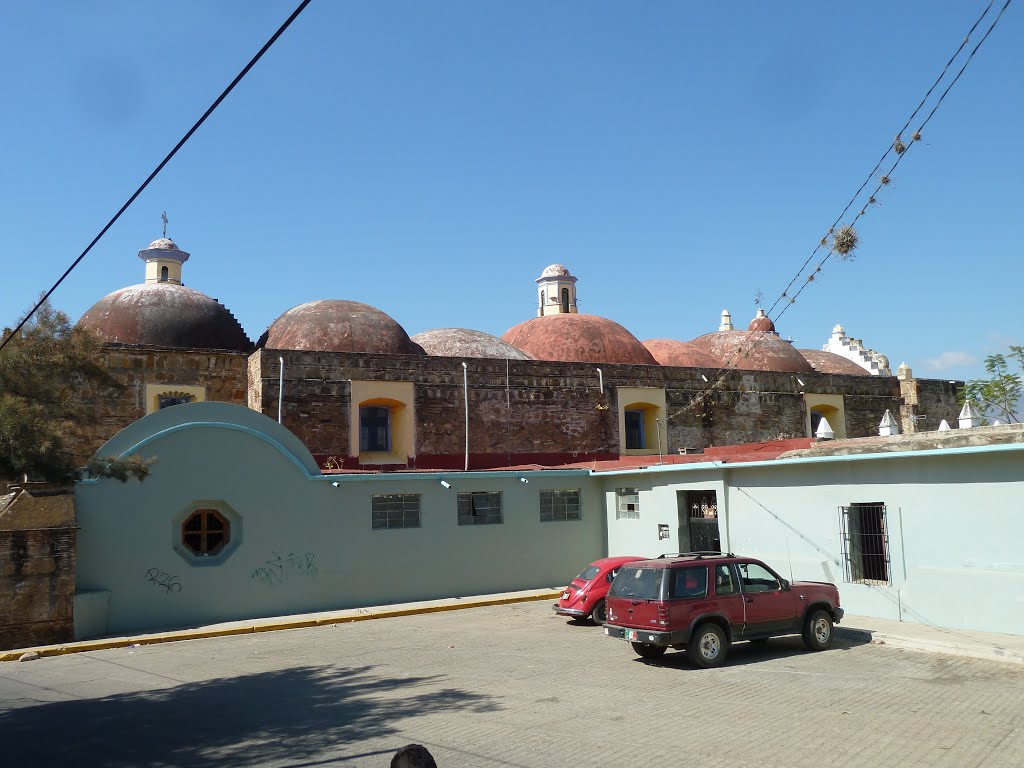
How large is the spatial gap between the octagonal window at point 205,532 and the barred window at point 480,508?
520 centimetres

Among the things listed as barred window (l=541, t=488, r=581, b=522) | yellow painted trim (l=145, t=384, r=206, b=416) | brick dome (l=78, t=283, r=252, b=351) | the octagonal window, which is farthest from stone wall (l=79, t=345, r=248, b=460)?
barred window (l=541, t=488, r=581, b=522)

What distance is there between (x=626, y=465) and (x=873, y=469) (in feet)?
23.9

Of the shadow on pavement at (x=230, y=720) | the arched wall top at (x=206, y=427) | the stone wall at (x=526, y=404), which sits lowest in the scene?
the shadow on pavement at (x=230, y=720)

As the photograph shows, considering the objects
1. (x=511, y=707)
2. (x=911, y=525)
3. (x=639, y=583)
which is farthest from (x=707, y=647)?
(x=911, y=525)

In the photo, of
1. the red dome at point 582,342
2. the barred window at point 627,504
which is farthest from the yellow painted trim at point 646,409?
the barred window at point 627,504

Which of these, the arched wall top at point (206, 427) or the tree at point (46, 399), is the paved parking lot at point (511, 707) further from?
the arched wall top at point (206, 427)

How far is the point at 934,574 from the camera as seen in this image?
534 inches

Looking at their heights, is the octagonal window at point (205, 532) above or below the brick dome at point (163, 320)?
below

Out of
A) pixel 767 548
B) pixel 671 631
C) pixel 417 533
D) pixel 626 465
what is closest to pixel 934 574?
pixel 767 548

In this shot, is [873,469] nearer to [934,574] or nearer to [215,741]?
[934,574]

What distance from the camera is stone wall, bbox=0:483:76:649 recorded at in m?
14.4

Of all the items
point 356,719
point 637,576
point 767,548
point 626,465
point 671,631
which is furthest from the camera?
point 626,465

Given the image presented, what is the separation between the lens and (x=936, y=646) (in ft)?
39.7

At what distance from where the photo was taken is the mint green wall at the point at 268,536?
16.1 m
